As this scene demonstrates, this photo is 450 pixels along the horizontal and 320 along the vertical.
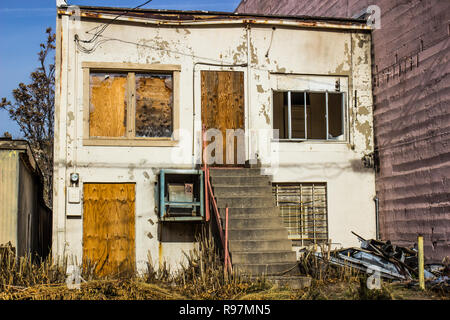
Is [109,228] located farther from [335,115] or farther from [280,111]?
[335,115]

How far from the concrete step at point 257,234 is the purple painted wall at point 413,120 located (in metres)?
3.17

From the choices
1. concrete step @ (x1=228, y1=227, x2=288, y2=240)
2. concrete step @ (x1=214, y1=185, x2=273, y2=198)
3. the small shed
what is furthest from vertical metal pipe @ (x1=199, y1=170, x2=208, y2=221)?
the small shed

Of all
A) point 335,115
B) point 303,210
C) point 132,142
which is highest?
point 335,115

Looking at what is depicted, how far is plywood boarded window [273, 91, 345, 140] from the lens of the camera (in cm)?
1412

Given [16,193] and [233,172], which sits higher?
[233,172]

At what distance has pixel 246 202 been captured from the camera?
39.9ft

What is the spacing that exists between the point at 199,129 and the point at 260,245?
3472 mm

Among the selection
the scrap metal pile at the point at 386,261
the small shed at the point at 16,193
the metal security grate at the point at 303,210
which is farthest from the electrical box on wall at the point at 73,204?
the scrap metal pile at the point at 386,261

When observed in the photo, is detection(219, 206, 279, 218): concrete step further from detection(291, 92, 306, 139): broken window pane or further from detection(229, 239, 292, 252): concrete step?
detection(291, 92, 306, 139): broken window pane

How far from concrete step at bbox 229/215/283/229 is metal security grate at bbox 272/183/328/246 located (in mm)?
1952

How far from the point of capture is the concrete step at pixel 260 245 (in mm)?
11117

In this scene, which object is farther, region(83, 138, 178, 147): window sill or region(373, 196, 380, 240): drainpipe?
region(373, 196, 380, 240): drainpipe

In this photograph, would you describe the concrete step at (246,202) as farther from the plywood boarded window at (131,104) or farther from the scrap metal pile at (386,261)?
the plywood boarded window at (131,104)

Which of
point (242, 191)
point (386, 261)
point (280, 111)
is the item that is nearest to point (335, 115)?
point (280, 111)
